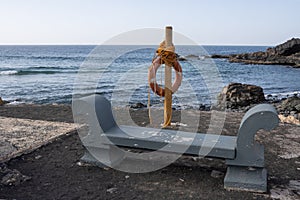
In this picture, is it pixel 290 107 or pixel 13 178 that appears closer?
pixel 13 178

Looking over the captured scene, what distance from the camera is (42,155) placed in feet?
15.7

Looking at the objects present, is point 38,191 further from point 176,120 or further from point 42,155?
point 176,120

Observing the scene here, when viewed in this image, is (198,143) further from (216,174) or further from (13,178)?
(13,178)

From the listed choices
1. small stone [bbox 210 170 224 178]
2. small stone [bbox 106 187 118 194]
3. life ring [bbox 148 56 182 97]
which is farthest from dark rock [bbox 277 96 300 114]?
small stone [bbox 106 187 118 194]

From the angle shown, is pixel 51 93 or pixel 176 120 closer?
pixel 176 120

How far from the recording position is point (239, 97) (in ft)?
47.9

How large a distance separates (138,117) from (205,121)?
1343 mm

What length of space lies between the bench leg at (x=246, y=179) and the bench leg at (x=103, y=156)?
1406mm

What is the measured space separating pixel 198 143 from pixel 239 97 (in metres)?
11.2

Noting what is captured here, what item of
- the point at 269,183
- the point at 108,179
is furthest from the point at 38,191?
the point at 269,183

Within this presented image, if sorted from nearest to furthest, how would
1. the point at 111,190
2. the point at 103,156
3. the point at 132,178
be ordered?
1. the point at 111,190
2. the point at 132,178
3. the point at 103,156

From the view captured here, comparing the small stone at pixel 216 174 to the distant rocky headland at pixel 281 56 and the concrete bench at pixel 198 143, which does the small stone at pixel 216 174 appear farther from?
the distant rocky headland at pixel 281 56

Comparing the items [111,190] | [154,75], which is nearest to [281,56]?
[154,75]

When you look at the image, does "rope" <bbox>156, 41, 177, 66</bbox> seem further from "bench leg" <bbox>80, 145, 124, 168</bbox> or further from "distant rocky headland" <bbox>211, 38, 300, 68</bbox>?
"distant rocky headland" <bbox>211, 38, 300, 68</bbox>
